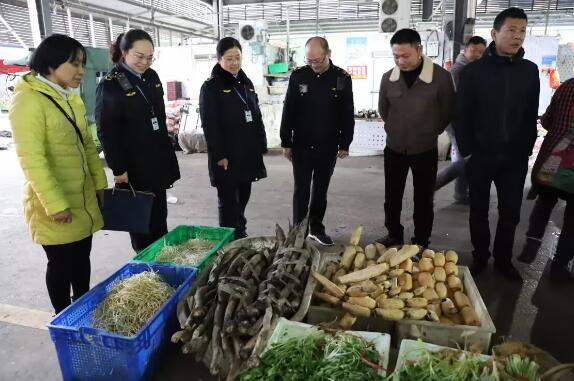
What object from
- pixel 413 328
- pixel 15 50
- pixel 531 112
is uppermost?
pixel 15 50

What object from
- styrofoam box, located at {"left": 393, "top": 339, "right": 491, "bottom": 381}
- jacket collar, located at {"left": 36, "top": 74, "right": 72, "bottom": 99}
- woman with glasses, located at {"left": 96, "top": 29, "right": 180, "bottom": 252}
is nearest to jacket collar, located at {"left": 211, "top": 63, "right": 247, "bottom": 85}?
woman with glasses, located at {"left": 96, "top": 29, "right": 180, "bottom": 252}

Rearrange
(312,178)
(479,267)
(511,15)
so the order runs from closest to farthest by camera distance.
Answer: (511,15)
(479,267)
(312,178)

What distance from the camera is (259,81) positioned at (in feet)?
27.6

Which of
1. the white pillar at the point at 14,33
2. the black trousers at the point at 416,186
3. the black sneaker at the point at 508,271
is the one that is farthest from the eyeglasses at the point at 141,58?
the white pillar at the point at 14,33

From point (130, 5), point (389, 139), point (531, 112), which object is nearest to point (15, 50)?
point (130, 5)

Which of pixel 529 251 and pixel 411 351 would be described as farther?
pixel 529 251

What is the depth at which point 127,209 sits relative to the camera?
2.56 metres

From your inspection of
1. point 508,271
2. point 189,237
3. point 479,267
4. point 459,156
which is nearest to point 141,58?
point 189,237

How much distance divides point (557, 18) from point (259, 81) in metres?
8.24

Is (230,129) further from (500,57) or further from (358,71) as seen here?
(358,71)

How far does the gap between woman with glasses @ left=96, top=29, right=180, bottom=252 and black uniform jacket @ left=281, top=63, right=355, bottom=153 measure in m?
1.10

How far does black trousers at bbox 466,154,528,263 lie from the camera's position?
9.36 ft

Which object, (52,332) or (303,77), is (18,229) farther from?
(303,77)

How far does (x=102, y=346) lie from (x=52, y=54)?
139cm
